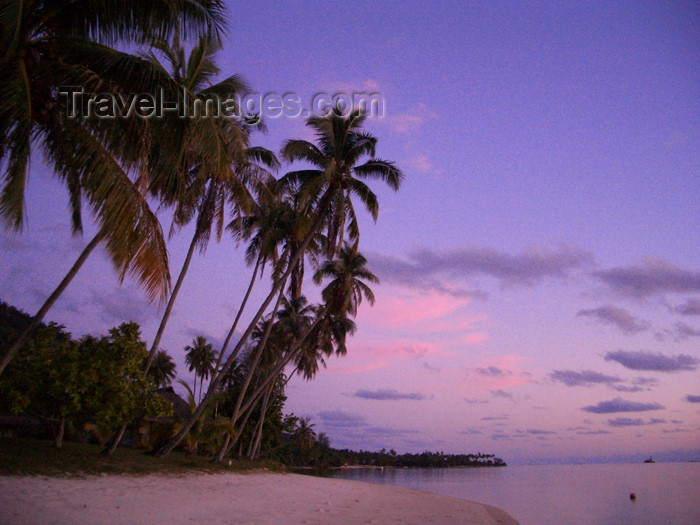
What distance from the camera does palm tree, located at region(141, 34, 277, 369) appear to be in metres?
8.25

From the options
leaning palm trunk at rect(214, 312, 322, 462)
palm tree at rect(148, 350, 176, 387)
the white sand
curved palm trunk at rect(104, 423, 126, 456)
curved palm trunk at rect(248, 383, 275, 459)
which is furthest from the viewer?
palm tree at rect(148, 350, 176, 387)

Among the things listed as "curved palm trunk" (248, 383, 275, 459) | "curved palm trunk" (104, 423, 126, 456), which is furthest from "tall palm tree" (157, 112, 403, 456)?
"curved palm trunk" (248, 383, 275, 459)

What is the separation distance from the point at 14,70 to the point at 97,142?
133cm

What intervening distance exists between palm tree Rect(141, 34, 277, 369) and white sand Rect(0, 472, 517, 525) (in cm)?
502

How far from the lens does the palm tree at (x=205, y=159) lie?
825 centimetres

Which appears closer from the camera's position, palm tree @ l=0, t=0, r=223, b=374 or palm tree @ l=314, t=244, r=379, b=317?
palm tree @ l=0, t=0, r=223, b=374

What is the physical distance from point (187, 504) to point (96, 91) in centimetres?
776

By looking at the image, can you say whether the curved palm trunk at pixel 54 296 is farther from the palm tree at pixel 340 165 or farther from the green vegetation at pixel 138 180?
the palm tree at pixel 340 165

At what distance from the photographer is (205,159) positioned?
8891 millimetres

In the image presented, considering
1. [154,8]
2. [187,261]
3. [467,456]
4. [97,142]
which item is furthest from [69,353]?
[467,456]

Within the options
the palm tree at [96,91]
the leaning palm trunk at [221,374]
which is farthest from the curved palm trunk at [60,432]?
the palm tree at [96,91]

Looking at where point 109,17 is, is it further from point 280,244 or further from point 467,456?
point 467,456

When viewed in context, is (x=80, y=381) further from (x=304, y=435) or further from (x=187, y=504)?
(x=304, y=435)

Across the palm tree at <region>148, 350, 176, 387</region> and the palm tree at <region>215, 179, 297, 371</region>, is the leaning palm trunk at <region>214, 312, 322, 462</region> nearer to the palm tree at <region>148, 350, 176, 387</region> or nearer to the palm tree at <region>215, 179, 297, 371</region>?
the palm tree at <region>215, 179, 297, 371</region>
